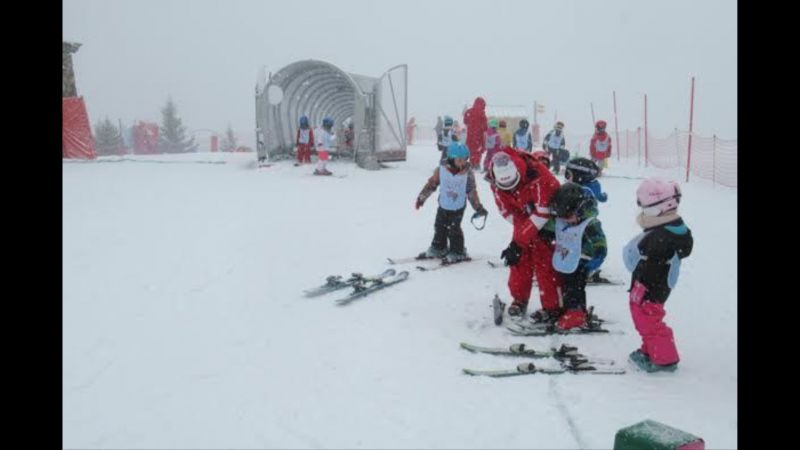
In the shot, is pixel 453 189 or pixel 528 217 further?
pixel 453 189

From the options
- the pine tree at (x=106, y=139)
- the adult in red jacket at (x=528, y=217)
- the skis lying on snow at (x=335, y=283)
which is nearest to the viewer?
the adult in red jacket at (x=528, y=217)

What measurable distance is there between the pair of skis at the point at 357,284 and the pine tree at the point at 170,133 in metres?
62.4

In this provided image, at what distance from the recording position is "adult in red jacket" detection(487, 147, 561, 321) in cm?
552

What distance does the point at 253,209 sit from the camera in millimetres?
11766

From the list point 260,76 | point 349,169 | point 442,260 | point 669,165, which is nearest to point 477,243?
point 442,260

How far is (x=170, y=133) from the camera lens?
6531cm

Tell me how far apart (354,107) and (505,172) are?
44.6 feet

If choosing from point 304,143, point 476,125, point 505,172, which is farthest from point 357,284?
point 304,143

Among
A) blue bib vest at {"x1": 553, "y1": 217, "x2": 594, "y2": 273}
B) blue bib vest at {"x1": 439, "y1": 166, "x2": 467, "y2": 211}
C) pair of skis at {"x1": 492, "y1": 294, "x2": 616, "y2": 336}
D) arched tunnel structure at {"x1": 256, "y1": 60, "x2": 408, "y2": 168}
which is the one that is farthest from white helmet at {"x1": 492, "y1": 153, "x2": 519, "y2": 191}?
arched tunnel structure at {"x1": 256, "y1": 60, "x2": 408, "y2": 168}

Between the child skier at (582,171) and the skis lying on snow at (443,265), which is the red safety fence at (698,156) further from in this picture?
the child skier at (582,171)

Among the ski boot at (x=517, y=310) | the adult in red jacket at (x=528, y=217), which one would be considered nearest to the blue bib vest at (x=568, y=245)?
the adult in red jacket at (x=528, y=217)

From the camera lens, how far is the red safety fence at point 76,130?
20.1 m

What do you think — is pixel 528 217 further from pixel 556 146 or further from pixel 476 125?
pixel 556 146

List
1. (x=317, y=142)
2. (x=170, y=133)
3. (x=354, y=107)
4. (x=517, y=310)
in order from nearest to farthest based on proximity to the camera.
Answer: (x=517, y=310) → (x=317, y=142) → (x=354, y=107) → (x=170, y=133)
